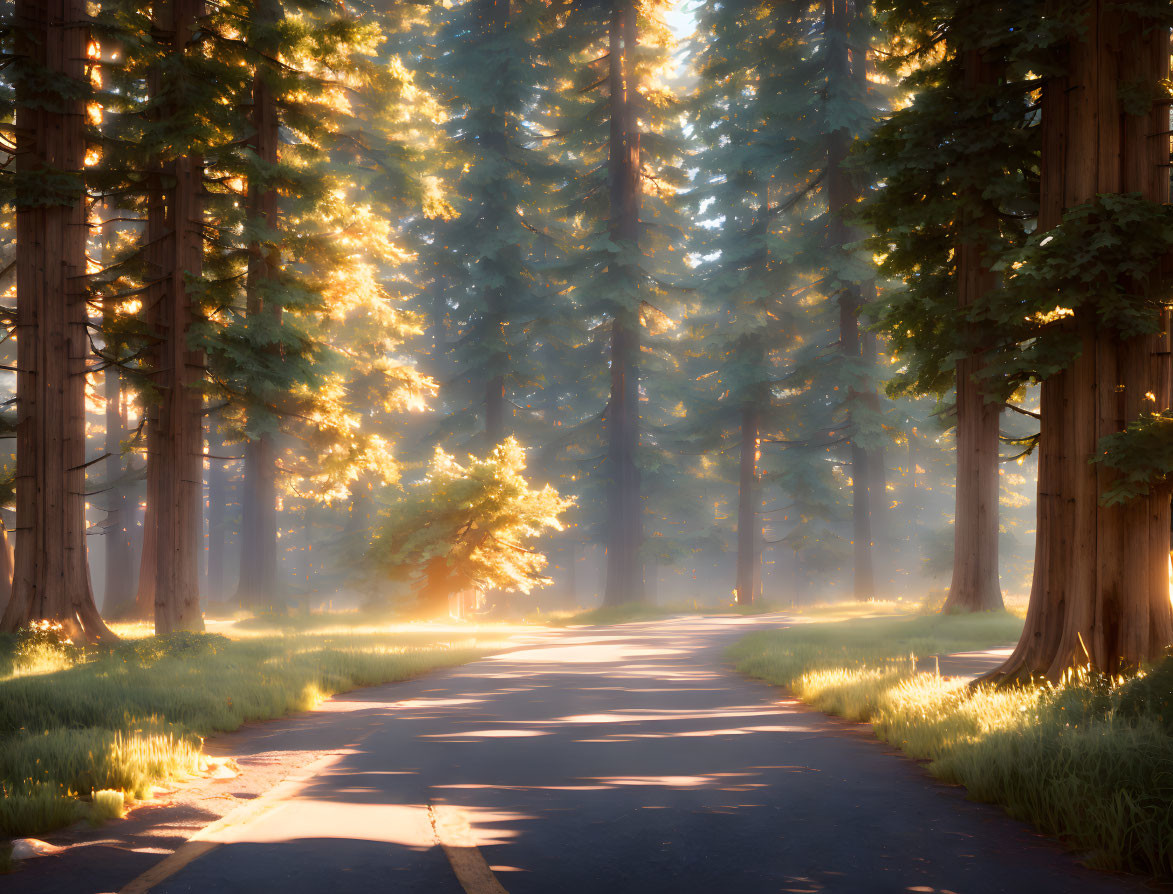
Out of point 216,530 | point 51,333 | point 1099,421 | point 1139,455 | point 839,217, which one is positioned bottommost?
point 216,530

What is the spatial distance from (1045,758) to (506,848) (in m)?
3.70

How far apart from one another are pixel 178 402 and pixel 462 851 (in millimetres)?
13203

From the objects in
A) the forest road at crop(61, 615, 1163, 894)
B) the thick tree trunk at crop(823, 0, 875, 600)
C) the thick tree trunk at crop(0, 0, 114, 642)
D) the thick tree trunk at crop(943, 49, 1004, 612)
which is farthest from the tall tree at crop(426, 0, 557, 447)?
the forest road at crop(61, 615, 1163, 894)

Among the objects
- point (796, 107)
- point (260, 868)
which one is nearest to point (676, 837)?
point (260, 868)

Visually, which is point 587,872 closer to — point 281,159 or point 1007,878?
point 1007,878

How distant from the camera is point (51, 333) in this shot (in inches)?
569

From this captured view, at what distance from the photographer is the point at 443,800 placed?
5949 millimetres

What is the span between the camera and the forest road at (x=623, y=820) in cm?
439

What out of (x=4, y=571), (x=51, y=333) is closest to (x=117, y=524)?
(x=4, y=571)

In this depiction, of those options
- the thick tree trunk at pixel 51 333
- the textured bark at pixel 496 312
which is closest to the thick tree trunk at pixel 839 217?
the textured bark at pixel 496 312

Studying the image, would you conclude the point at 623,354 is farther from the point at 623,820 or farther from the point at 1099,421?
the point at 623,820

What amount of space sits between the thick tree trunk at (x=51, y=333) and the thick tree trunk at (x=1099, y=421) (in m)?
14.4

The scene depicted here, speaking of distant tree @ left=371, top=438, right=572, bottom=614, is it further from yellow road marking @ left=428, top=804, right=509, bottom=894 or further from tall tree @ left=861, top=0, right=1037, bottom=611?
yellow road marking @ left=428, top=804, right=509, bottom=894

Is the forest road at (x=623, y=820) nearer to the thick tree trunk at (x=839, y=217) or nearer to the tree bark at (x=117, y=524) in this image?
the thick tree trunk at (x=839, y=217)
